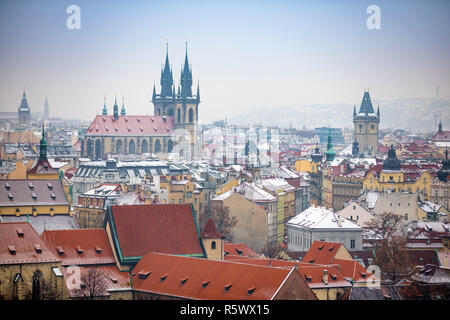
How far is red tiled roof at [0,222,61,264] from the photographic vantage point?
2110 inches

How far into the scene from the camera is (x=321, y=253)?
68.8 m

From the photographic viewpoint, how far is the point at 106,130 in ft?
506

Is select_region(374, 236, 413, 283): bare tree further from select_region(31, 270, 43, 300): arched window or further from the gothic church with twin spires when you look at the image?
the gothic church with twin spires

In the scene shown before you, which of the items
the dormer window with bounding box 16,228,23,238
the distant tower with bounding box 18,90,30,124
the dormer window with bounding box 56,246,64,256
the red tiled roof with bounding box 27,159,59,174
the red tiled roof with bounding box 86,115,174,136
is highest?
the distant tower with bounding box 18,90,30,124

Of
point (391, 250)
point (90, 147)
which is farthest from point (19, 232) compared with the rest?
point (90, 147)

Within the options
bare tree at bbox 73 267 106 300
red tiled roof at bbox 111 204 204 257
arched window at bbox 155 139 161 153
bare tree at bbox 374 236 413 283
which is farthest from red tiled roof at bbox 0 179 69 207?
arched window at bbox 155 139 161 153

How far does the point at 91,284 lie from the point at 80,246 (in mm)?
3849

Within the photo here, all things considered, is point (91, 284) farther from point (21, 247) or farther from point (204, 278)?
point (204, 278)

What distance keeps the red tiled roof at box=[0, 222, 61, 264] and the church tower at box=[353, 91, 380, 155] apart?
123 m

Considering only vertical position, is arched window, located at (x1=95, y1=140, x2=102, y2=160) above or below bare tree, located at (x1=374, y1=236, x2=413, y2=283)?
A: above
